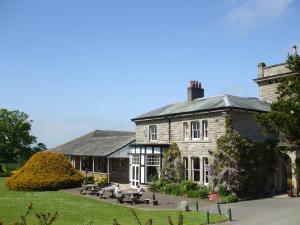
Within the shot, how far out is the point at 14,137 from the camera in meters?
55.5

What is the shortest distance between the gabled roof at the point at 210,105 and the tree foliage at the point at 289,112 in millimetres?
3831

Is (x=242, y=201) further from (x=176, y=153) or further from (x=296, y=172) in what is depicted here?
(x=176, y=153)

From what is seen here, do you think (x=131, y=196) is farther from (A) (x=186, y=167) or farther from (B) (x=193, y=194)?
(A) (x=186, y=167)

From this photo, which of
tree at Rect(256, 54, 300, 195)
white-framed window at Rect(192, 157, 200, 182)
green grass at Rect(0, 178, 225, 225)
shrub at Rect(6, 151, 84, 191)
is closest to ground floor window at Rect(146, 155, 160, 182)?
white-framed window at Rect(192, 157, 200, 182)

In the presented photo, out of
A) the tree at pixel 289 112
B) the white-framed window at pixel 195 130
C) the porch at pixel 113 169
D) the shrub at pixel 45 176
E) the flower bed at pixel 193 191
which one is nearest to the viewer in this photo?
the tree at pixel 289 112

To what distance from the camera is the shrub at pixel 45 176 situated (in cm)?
3350

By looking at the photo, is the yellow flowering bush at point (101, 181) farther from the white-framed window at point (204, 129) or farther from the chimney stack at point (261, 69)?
the chimney stack at point (261, 69)

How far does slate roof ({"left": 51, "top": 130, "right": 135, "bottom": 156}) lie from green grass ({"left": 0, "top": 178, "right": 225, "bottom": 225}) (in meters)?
12.1

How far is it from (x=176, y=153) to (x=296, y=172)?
365 inches

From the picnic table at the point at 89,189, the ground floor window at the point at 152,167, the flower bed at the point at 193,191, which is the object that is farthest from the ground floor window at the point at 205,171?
the picnic table at the point at 89,189

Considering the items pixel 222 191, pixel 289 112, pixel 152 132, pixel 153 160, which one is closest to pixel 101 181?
pixel 153 160

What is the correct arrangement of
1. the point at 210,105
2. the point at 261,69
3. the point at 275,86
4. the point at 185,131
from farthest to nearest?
the point at 261,69
the point at 275,86
the point at 185,131
the point at 210,105

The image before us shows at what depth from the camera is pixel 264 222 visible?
59.3 feet

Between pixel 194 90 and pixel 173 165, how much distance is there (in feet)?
26.0
